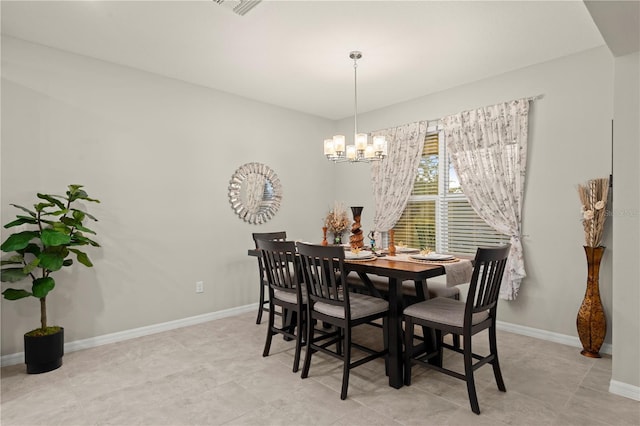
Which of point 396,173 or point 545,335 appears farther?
point 396,173

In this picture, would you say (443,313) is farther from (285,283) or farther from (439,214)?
(439,214)

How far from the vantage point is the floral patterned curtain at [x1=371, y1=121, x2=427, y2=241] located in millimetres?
4516

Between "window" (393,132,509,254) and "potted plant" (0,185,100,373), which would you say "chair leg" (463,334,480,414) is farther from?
"potted plant" (0,185,100,373)

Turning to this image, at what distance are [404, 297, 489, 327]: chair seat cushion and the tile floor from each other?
0.52 m

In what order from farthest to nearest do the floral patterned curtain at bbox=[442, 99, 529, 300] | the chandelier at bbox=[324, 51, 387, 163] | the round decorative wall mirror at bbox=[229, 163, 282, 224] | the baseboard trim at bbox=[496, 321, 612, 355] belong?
the round decorative wall mirror at bbox=[229, 163, 282, 224]
the floral patterned curtain at bbox=[442, 99, 529, 300]
the chandelier at bbox=[324, 51, 387, 163]
the baseboard trim at bbox=[496, 321, 612, 355]

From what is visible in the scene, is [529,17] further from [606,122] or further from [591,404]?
[591,404]

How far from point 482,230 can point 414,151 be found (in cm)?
127

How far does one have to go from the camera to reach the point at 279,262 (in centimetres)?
291

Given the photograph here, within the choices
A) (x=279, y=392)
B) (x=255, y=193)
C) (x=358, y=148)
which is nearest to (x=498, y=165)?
(x=358, y=148)

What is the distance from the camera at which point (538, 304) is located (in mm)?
3504

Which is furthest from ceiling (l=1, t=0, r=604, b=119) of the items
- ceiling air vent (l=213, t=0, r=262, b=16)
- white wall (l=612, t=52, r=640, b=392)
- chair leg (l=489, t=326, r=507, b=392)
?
chair leg (l=489, t=326, r=507, b=392)

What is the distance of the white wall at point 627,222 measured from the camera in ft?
7.73

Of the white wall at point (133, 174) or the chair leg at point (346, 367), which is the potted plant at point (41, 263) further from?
the chair leg at point (346, 367)

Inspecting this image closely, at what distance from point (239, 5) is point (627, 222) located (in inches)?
116
